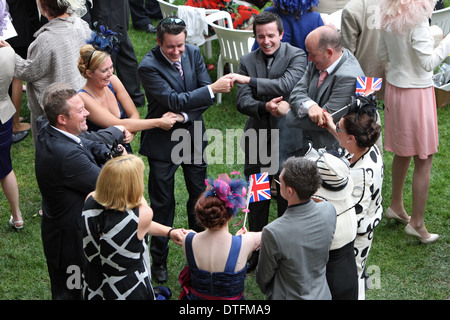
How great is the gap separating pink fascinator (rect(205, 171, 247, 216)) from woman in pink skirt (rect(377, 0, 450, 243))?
6.93ft

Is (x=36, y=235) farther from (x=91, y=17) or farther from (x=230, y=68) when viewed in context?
(x=230, y=68)

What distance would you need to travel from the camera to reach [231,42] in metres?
7.45

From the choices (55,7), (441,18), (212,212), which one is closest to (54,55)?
(55,7)

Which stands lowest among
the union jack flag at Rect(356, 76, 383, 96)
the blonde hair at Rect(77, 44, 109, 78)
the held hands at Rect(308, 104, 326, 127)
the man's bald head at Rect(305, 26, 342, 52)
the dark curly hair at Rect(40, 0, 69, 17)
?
the held hands at Rect(308, 104, 326, 127)

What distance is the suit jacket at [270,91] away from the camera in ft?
15.5

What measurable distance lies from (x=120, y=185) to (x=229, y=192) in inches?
23.4

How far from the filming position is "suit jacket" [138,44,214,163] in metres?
4.55

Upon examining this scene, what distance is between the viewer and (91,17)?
7168mm

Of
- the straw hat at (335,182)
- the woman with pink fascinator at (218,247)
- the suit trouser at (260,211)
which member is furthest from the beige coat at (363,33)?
the woman with pink fascinator at (218,247)

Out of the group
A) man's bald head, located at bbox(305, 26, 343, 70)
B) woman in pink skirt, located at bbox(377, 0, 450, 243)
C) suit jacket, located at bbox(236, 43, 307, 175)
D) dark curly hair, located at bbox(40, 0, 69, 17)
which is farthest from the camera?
dark curly hair, located at bbox(40, 0, 69, 17)

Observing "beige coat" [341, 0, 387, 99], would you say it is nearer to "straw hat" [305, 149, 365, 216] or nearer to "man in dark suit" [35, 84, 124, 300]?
"straw hat" [305, 149, 365, 216]

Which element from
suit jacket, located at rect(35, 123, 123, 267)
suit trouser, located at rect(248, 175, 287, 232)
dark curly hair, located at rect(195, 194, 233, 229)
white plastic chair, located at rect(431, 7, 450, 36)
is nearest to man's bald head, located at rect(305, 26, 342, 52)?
suit trouser, located at rect(248, 175, 287, 232)

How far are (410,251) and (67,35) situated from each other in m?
3.48
